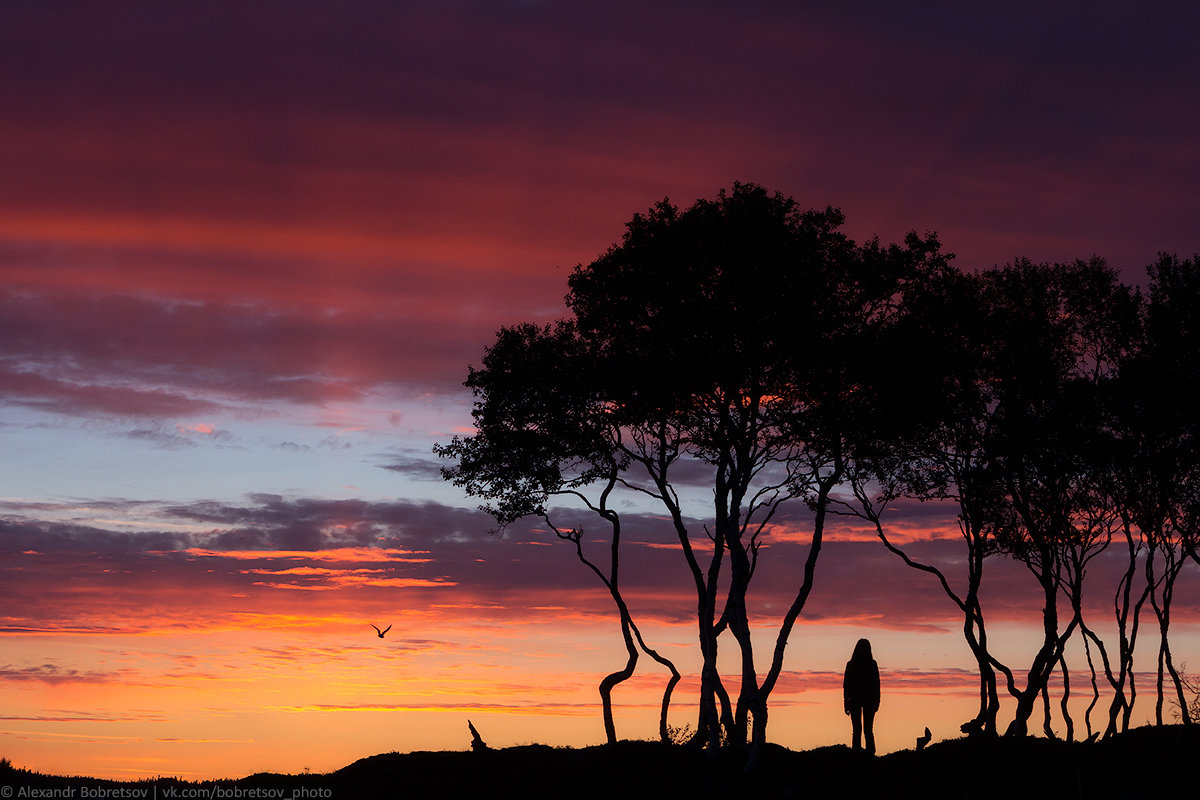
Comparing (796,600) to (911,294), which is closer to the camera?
(796,600)

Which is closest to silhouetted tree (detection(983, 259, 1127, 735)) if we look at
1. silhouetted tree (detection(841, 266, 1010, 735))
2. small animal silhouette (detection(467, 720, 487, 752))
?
silhouetted tree (detection(841, 266, 1010, 735))

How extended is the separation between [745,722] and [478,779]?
899 centimetres

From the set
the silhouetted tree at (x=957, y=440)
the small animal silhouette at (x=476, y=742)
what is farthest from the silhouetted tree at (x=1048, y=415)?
the small animal silhouette at (x=476, y=742)

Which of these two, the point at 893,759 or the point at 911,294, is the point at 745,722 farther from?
the point at 911,294

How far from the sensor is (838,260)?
122 ft

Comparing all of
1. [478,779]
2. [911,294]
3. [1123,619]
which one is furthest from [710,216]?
[1123,619]

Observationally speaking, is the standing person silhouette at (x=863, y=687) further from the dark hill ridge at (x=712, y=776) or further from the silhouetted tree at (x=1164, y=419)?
the silhouetted tree at (x=1164, y=419)

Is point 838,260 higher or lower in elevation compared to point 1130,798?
higher

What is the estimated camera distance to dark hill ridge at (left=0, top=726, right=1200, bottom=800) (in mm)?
31828

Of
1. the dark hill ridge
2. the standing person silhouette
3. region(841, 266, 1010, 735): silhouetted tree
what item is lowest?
the dark hill ridge

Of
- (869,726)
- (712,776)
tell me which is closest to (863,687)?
→ (869,726)

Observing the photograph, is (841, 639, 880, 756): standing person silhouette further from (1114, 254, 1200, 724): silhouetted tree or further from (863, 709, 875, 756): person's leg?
(1114, 254, 1200, 724): silhouetted tree

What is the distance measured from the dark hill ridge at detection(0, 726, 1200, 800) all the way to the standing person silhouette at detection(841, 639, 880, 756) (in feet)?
4.82

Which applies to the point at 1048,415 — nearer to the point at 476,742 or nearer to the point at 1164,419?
the point at 1164,419
